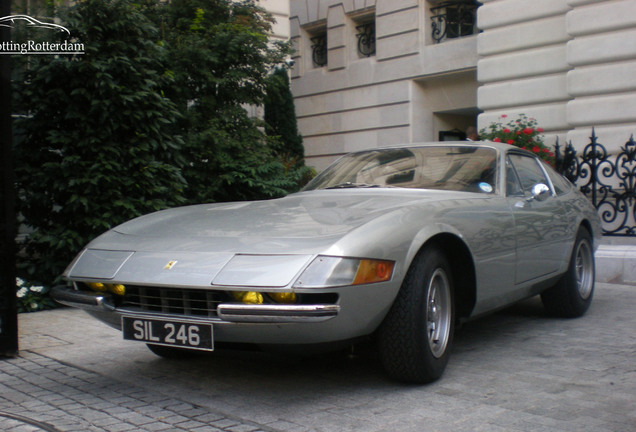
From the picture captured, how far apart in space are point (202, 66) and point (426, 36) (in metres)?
6.83

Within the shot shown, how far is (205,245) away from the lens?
3.45m

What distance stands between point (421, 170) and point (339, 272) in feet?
5.93

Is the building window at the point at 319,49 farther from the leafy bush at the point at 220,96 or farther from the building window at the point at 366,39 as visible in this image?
the leafy bush at the point at 220,96

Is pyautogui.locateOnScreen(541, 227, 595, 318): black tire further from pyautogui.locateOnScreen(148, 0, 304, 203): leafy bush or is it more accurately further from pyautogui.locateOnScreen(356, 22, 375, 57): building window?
pyautogui.locateOnScreen(356, 22, 375, 57): building window

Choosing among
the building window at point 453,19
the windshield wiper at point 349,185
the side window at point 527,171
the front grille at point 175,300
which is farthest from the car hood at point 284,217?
the building window at point 453,19

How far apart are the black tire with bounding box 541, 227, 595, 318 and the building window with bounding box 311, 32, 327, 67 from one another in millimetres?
12807

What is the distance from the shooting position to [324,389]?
3.64 meters

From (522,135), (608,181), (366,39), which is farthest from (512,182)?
(366,39)

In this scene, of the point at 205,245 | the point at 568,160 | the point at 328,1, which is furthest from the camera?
the point at 328,1

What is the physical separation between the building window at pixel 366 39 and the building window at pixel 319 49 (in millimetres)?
1302

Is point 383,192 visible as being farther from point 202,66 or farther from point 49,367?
point 202,66

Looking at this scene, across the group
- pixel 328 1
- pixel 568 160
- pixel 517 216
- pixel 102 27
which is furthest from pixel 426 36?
pixel 517 216

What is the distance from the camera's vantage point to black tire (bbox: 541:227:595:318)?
5445mm

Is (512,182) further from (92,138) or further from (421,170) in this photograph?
(92,138)
